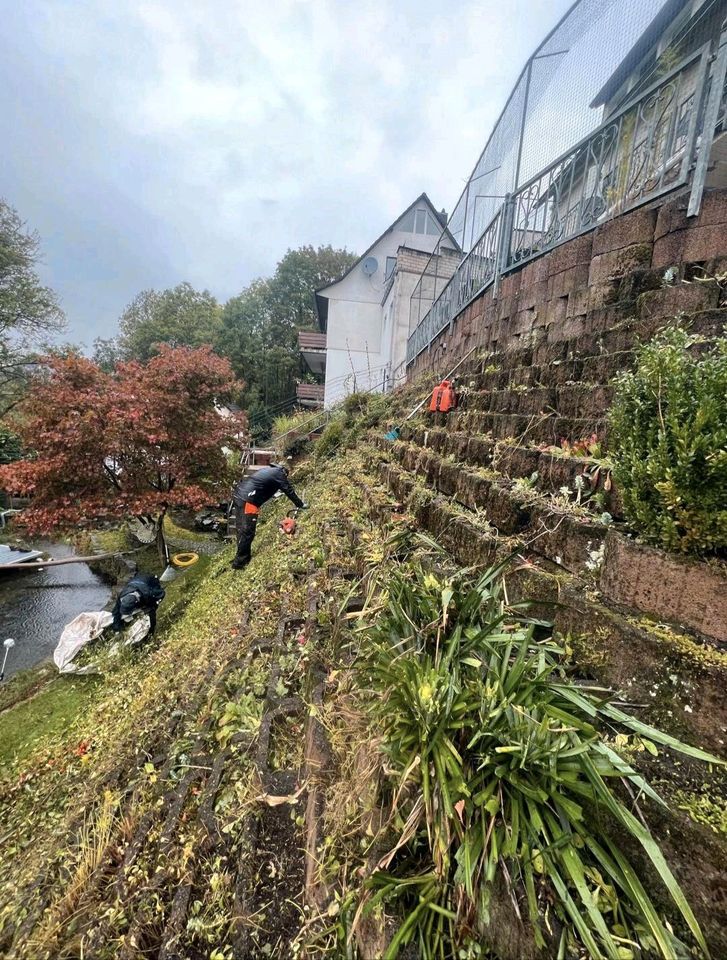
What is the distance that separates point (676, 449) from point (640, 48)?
511 centimetres

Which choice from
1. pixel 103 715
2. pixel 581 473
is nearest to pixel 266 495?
pixel 103 715

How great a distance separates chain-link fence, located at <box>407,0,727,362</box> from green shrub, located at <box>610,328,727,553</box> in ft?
7.27

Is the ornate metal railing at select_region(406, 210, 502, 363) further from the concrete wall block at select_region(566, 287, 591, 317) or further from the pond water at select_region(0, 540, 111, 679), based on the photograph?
the pond water at select_region(0, 540, 111, 679)

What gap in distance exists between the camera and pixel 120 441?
816 centimetres

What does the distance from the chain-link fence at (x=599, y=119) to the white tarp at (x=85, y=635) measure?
7.13 meters

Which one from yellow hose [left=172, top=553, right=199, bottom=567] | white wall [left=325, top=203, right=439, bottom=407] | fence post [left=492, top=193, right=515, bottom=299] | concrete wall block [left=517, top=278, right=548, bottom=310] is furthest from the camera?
white wall [left=325, top=203, right=439, bottom=407]

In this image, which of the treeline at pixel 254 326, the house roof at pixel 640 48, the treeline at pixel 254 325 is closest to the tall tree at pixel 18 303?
the treeline at pixel 254 326

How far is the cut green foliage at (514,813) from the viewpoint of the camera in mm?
899

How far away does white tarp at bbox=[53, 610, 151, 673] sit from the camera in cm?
554

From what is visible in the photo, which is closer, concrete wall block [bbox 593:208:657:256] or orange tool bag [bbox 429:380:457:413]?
concrete wall block [bbox 593:208:657:256]

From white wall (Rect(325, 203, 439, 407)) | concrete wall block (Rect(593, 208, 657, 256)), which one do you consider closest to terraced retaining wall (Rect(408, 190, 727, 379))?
concrete wall block (Rect(593, 208, 657, 256))

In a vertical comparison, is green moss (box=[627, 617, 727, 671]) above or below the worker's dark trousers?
above

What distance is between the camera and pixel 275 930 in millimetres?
1217

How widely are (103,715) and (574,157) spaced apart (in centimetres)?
702
